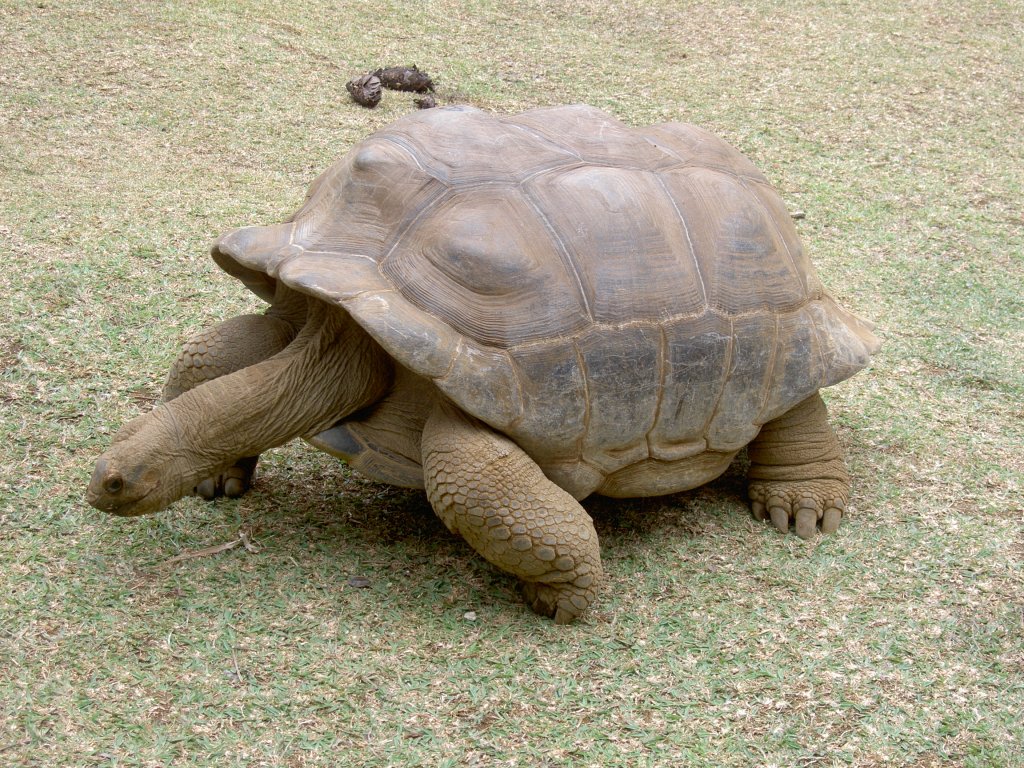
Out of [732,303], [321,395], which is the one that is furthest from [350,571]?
[732,303]

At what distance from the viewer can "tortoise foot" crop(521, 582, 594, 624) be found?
306 centimetres

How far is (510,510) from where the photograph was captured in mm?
2932

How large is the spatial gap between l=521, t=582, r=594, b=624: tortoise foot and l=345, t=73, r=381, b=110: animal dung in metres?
4.31

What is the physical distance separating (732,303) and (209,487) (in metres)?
1.77

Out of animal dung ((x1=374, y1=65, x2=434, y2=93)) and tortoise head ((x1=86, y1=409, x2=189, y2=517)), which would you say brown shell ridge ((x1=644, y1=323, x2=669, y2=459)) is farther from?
animal dung ((x1=374, y1=65, x2=434, y2=93))

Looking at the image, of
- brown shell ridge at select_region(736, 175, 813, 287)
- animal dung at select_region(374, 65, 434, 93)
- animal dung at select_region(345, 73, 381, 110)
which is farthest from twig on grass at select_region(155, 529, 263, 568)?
animal dung at select_region(374, 65, 434, 93)

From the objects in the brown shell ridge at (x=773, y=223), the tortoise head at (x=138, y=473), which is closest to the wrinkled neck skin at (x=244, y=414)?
the tortoise head at (x=138, y=473)

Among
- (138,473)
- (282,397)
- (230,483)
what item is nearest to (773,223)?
(282,397)

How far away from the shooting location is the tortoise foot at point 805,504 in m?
3.58

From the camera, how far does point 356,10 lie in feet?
27.1

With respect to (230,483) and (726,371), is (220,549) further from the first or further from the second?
(726,371)

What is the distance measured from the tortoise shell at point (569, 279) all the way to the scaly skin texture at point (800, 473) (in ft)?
0.75

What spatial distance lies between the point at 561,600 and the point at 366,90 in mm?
4449

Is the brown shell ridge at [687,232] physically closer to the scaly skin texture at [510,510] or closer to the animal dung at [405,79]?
the scaly skin texture at [510,510]
